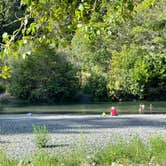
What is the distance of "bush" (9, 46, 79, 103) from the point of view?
142 ft

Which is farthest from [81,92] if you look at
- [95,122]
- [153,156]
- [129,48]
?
[153,156]

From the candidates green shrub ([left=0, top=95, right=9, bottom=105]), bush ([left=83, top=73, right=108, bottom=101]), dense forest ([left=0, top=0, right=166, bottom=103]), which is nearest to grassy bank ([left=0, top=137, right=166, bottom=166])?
dense forest ([left=0, top=0, right=166, bottom=103])

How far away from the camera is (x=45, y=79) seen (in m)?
43.9

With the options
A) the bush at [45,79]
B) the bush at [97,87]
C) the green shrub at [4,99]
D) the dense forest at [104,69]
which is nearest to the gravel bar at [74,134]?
the dense forest at [104,69]

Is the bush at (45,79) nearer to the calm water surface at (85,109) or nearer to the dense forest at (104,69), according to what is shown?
the dense forest at (104,69)

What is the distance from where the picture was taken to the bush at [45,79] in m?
43.3

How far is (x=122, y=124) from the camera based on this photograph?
756 inches

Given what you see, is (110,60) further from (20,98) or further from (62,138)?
(62,138)

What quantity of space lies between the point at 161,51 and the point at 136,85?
338 cm

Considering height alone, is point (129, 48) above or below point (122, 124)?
above

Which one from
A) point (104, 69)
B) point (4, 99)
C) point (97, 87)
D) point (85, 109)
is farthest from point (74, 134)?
point (104, 69)

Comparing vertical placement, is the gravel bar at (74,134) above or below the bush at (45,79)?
below

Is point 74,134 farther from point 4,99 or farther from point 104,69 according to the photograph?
point 104,69

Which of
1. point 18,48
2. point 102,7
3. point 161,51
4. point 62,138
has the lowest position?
point 62,138
